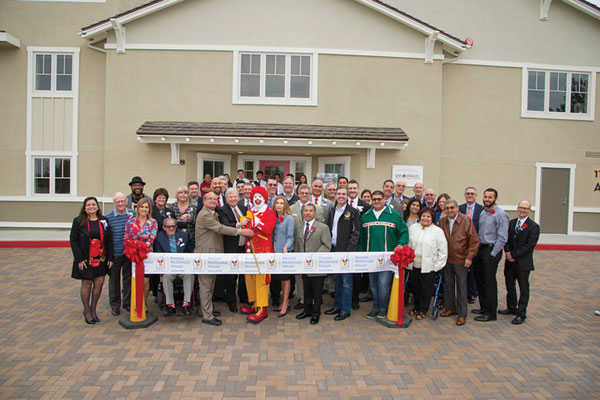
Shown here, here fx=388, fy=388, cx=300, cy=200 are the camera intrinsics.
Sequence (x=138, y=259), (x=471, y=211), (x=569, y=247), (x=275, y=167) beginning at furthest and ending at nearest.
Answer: (x=275, y=167) < (x=569, y=247) < (x=471, y=211) < (x=138, y=259)

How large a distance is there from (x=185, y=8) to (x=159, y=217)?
8.64m

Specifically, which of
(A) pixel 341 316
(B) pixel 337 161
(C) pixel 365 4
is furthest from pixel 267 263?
(C) pixel 365 4

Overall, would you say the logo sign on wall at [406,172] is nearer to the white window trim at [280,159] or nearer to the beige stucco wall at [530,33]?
the white window trim at [280,159]

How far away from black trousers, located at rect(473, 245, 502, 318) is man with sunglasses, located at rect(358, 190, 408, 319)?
1.32m

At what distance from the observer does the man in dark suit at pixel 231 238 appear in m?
6.04

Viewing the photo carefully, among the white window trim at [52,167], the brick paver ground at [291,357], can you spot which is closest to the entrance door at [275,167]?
the white window trim at [52,167]

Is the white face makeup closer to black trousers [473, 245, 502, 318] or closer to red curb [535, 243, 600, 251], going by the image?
black trousers [473, 245, 502, 318]

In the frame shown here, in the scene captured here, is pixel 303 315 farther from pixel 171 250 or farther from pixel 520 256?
pixel 520 256

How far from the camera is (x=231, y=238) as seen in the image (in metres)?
6.11

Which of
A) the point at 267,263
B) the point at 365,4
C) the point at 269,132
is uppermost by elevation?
the point at 365,4

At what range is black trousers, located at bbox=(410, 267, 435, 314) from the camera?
5969mm

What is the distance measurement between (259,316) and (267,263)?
797 mm

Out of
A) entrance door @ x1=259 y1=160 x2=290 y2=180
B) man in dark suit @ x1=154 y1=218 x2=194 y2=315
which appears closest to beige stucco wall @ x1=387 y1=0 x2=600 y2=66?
entrance door @ x1=259 y1=160 x2=290 y2=180

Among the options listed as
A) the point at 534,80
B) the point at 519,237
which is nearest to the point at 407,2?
the point at 534,80
